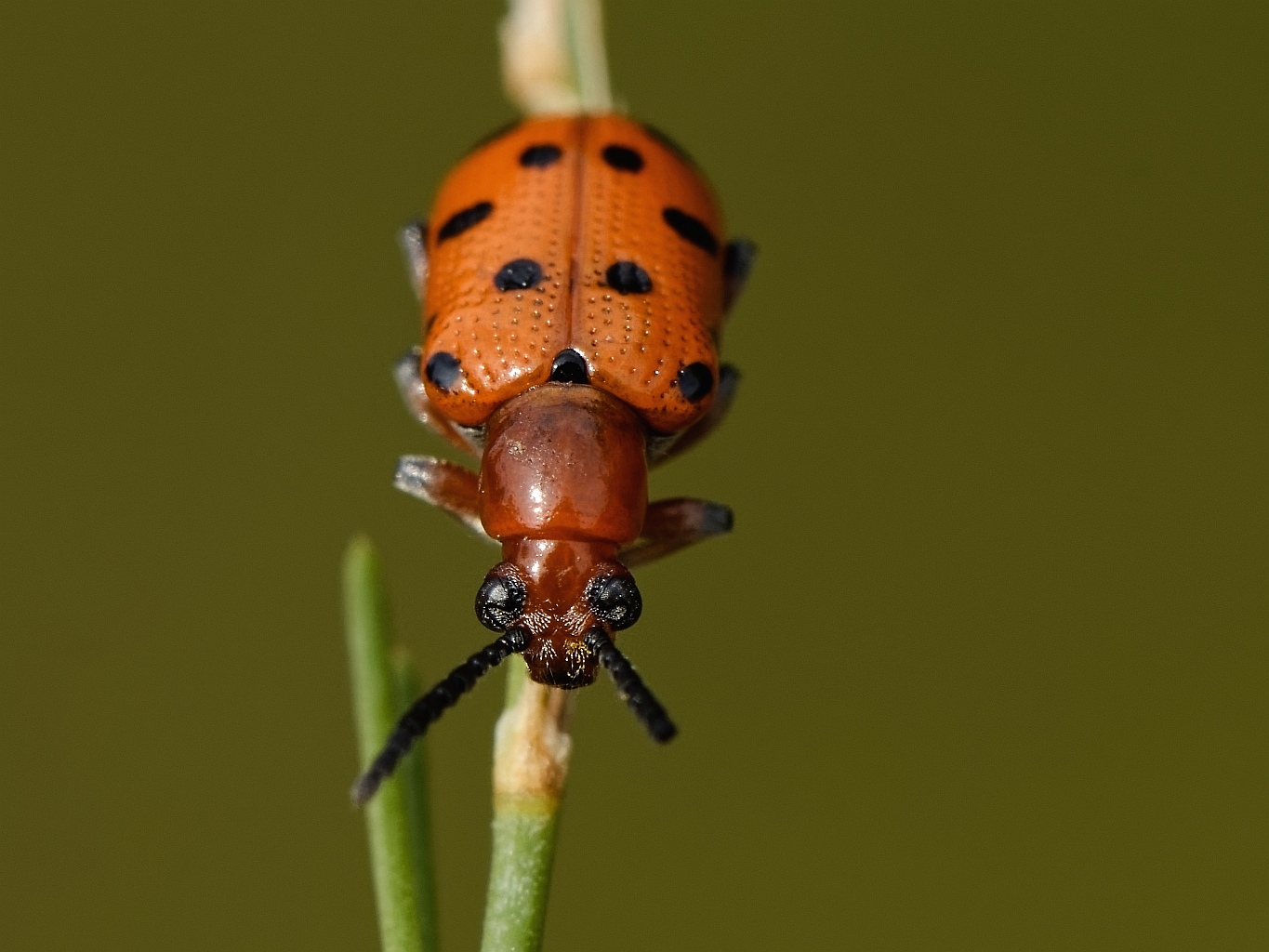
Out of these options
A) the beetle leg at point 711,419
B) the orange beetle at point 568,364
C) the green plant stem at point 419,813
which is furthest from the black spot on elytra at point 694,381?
the green plant stem at point 419,813

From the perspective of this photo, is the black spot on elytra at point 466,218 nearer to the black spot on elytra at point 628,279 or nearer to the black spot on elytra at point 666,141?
the black spot on elytra at point 628,279

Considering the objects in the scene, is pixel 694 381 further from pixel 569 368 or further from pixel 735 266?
pixel 735 266

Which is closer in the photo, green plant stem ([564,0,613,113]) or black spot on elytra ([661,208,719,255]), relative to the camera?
green plant stem ([564,0,613,113])

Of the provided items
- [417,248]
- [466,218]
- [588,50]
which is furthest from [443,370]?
[588,50]

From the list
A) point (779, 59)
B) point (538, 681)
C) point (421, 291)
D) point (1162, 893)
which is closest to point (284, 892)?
point (421, 291)

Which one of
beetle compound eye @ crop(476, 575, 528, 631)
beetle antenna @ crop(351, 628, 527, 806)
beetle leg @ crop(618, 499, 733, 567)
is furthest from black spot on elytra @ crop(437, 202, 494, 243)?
beetle antenna @ crop(351, 628, 527, 806)

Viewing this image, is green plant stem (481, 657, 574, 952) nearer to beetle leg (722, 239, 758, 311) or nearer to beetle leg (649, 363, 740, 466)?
beetle leg (649, 363, 740, 466)

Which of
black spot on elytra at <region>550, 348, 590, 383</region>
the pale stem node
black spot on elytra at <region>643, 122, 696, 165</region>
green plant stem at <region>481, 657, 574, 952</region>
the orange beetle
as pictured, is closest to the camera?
green plant stem at <region>481, 657, 574, 952</region>
